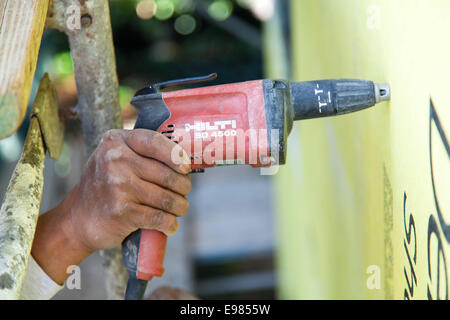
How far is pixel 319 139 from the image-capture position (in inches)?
81.6

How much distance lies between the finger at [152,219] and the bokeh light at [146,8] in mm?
4018

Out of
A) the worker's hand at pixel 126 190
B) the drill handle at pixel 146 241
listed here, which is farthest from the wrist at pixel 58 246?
the drill handle at pixel 146 241

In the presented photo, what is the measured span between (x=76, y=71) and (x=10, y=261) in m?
0.52

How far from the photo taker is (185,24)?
5219 millimetres

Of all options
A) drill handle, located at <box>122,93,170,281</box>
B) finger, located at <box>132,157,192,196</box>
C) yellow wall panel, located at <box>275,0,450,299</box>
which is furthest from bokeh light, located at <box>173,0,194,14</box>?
finger, located at <box>132,157,192,196</box>

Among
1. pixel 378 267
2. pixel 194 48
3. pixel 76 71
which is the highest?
pixel 194 48

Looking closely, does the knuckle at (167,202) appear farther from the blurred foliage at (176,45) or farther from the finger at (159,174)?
the blurred foliage at (176,45)

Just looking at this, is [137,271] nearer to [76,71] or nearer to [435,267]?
[76,71]

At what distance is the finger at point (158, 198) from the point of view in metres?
1.09

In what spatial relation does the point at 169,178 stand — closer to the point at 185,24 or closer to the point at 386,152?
the point at 386,152

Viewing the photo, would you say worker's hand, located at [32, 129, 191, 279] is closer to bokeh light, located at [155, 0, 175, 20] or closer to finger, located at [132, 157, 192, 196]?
finger, located at [132, 157, 192, 196]

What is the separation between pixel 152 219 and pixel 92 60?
387mm

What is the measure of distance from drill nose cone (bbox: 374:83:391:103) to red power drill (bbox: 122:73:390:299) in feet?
0.10
